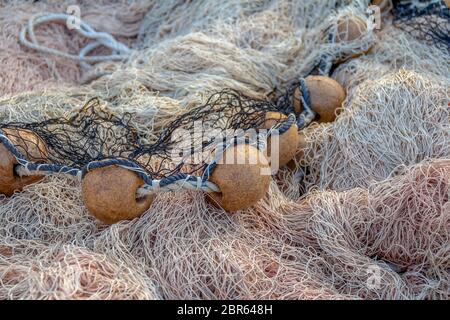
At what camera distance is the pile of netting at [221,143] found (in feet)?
6.11

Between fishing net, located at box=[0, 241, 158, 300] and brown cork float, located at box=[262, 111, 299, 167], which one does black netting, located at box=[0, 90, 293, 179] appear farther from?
fishing net, located at box=[0, 241, 158, 300]

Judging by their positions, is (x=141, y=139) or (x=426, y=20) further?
(x=426, y=20)

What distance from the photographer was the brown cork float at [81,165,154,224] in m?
1.97

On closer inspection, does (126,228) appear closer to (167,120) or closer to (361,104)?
(167,120)

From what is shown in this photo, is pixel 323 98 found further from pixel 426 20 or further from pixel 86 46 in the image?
pixel 86 46

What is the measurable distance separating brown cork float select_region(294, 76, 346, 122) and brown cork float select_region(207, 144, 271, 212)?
0.80 meters

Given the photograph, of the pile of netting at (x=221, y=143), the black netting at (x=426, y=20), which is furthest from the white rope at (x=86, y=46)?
the black netting at (x=426, y=20)

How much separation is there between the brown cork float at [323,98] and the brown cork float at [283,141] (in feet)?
1.16

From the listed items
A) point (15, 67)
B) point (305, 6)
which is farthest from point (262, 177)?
point (15, 67)

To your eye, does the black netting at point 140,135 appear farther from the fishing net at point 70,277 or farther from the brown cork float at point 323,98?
the fishing net at point 70,277

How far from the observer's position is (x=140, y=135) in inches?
100

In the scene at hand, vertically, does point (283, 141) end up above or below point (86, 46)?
below

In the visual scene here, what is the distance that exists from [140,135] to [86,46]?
1.30 m

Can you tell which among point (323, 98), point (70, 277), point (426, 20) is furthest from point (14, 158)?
point (426, 20)
